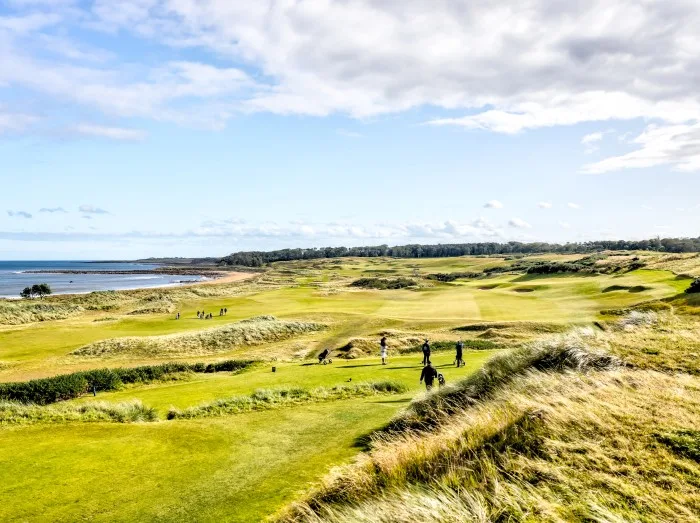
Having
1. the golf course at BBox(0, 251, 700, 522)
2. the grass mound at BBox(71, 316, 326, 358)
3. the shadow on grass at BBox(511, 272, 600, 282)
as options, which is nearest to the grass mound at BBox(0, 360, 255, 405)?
the golf course at BBox(0, 251, 700, 522)

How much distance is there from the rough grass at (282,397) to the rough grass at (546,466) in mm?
9749

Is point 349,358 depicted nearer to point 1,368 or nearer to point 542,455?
point 1,368

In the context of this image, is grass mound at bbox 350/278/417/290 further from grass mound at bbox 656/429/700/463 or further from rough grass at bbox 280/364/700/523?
grass mound at bbox 656/429/700/463

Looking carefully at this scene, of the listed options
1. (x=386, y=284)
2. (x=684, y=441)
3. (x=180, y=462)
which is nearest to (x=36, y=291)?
(x=386, y=284)

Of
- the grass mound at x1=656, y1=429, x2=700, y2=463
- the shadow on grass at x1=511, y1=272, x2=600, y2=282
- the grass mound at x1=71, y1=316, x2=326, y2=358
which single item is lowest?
the grass mound at x1=71, y1=316, x2=326, y2=358

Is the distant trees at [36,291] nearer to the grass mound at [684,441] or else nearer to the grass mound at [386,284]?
the grass mound at [386,284]

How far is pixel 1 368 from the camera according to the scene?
116 ft

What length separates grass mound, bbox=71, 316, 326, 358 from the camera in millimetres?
41094

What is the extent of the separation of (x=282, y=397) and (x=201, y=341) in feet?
85.4

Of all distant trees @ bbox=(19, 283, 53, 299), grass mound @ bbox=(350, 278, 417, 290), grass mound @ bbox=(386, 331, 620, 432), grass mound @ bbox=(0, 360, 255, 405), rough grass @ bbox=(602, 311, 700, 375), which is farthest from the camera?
grass mound @ bbox=(350, 278, 417, 290)

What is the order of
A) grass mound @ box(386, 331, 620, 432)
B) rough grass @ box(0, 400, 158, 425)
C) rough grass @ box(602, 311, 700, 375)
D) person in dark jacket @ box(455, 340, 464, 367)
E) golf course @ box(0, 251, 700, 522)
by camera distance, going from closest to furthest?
golf course @ box(0, 251, 700, 522) < rough grass @ box(602, 311, 700, 375) < grass mound @ box(386, 331, 620, 432) < rough grass @ box(0, 400, 158, 425) < person in dark jacket @ box(455, 340, 464, 367)

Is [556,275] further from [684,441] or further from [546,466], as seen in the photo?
[546,466]

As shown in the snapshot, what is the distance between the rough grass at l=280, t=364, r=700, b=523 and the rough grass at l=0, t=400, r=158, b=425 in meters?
11.5

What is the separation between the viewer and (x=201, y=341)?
43.8 meters
